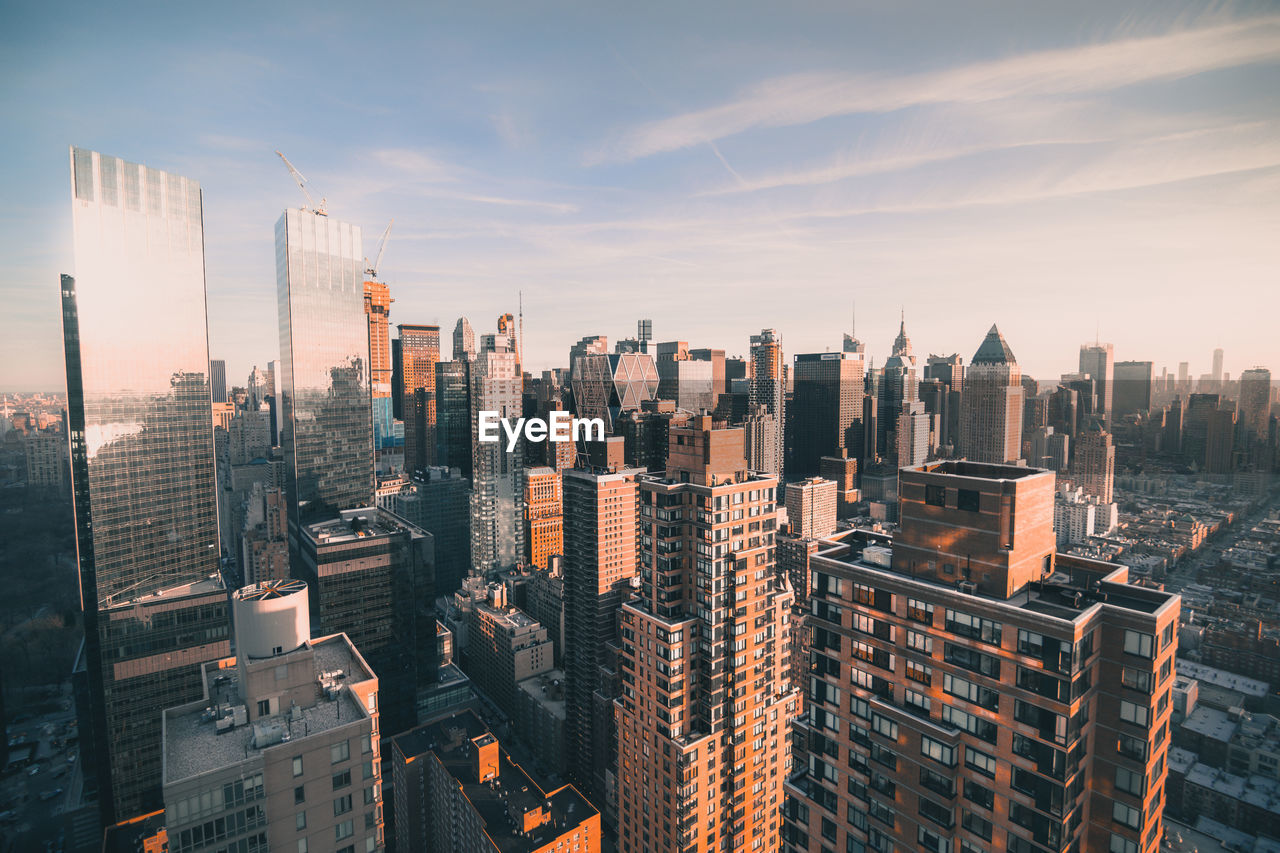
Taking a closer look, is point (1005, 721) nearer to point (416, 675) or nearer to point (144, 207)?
point (416, 675)

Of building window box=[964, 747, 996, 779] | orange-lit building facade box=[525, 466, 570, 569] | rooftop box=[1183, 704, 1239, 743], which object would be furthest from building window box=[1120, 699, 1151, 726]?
orange-lit building facade box=[525, 466, 570, 569]

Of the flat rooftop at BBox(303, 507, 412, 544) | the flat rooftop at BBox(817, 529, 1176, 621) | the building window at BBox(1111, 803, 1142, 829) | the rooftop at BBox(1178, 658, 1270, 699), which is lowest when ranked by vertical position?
the rooftop at BBox(1178, 658, 1270, 699)

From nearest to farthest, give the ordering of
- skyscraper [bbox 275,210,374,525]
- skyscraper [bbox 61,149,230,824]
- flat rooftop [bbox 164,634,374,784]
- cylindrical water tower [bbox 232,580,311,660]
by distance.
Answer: flat rooftop [bbox 164,634,374,784]
cylindrical water tower [bbox 232,580,311,660]
skyscraper [bbox 61,149,230,824]
skyscraper [bbox 275,210,374,525]

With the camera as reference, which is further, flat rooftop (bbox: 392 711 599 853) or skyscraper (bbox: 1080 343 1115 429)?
skyscraper (bbox: 1080 343 1115 429)

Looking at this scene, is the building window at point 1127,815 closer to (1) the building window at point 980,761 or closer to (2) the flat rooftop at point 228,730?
(1) the building window at point 980,761

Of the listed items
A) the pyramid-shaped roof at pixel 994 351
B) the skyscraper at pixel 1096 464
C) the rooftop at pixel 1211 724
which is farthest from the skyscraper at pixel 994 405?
the rooftop at pixel 1211 724

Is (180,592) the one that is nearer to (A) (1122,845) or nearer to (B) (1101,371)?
(A) (1122,845)

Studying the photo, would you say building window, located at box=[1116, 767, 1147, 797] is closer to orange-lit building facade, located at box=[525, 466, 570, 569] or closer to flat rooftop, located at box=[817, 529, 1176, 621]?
flat rooftop, located at box=[817, 529, 1176, 621]
